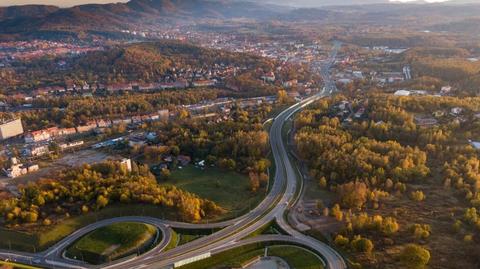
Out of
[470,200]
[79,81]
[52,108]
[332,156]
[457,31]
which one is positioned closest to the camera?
[470,200]

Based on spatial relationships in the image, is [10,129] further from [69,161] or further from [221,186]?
[221,186]

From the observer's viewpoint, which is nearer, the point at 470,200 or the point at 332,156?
the point at 470,200

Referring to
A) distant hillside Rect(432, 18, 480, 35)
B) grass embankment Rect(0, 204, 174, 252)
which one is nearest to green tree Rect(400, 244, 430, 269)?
grass embankment Rect(0, 204, 174, 252)

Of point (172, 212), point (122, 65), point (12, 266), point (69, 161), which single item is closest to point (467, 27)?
point (122, 65)

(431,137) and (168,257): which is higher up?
(431,137)

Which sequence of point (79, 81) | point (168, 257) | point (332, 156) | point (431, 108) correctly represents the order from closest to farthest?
point (168, 257)
point (332, 156)
point (431, 108)
point (79, 81)

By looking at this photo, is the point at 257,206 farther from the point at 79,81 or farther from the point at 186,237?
the point at 79,81

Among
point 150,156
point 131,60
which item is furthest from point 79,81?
point 150,156

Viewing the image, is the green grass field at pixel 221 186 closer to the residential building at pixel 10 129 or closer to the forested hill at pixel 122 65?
the residential building at pixel 10 129
